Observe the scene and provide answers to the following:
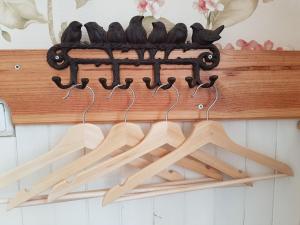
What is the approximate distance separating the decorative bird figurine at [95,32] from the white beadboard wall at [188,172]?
0.09 meters

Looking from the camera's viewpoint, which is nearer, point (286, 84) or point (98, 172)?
point (98, 172)

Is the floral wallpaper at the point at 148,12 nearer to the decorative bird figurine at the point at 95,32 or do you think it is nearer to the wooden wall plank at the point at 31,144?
the decorative bird figurine at the point at 95,32

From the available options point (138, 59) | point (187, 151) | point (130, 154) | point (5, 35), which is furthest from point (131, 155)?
point (5, 35)

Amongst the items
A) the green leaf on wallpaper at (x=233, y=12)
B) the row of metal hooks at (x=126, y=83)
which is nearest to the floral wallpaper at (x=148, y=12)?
the green leaf on wallpaper at (x=233, y=12)

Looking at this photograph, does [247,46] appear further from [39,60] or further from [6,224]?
[6,224]

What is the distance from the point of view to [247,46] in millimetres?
796

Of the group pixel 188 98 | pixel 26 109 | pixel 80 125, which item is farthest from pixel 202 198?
pixel 26 109

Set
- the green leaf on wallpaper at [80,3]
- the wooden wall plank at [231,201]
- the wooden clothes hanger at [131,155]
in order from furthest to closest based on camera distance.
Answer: the wooden wall plank at [231,201], the green leaf on wallpaper at [80,3], the wooden clothes hanger at [131,155]

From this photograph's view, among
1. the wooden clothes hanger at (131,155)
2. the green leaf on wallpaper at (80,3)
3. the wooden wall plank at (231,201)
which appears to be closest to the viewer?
the wooden clothes hanger at (131,155)

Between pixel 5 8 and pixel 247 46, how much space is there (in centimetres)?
64

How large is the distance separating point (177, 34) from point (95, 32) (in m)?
0.19

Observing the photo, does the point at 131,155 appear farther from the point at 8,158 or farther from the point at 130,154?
the point at 8,158

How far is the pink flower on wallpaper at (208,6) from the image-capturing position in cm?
77

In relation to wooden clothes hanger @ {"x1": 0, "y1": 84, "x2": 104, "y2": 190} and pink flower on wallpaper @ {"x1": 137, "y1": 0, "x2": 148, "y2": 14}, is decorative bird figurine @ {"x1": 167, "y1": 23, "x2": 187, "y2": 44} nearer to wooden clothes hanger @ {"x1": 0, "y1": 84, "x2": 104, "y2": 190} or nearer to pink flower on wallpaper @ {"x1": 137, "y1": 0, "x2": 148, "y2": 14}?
pink flower on wallpaper @ {"x1": 137, "y1": 0, "x2": 148, "y2": 14}
